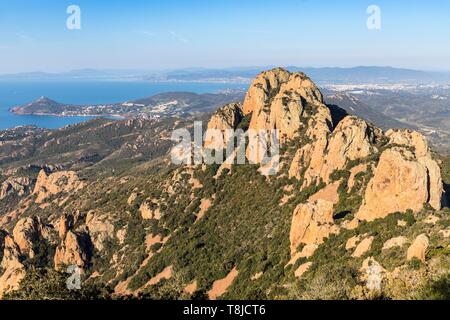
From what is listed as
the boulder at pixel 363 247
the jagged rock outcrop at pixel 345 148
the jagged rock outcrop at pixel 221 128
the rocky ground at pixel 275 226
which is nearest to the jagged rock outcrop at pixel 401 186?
the rocky ground at pixel 275 226

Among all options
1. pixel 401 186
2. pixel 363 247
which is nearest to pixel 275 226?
pixel 401 186

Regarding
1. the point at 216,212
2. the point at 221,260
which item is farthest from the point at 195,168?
the point at 221,260

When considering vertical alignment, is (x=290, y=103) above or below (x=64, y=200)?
above

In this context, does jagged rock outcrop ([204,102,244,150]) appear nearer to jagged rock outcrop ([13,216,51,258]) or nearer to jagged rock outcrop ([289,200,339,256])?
jagged rock outcrop ([13,216,51,258])

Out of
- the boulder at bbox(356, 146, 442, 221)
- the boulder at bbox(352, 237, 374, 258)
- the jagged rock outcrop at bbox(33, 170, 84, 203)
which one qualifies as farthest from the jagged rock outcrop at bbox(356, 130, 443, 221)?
the jagged rock outcrop at bbox(33, 170, 84, 203)
